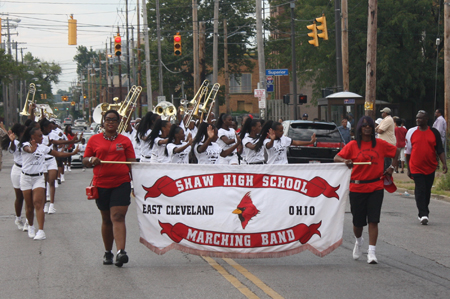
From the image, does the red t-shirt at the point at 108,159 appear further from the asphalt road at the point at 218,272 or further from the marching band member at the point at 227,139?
the marching band member at the point at 227,139

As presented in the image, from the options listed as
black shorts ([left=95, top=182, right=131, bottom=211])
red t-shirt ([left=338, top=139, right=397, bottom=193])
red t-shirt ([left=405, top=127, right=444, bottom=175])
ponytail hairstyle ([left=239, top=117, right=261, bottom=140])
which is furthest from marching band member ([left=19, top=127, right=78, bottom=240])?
red t-shirt ([left=405, top=127, right=444, bottom=175])

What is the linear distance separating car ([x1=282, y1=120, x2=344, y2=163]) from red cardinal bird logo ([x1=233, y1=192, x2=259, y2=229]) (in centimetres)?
1079

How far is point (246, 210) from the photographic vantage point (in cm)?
777

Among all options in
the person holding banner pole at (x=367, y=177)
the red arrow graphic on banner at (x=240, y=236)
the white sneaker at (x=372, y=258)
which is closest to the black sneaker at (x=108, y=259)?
the red arrow graphic on banner at (x=240, y=236)

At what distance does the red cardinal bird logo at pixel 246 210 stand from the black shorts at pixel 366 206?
1.28m

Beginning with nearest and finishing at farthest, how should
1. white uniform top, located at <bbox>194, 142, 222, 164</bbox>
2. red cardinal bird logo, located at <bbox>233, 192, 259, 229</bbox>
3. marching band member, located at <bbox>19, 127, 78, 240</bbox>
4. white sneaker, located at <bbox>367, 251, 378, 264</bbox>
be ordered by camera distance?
red cardinal bird logo, located at <bbox>233, 192, 259, 229</bbox> < white sneaker, located at <bbox>367, 251, 378, 264</bbox> < marching band member, located at <bbox>19, 127, 78, 240</bbox> < white uniform top, located at <bbox>194, 142, 222, 164</bbox>

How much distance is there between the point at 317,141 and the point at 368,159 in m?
10.7

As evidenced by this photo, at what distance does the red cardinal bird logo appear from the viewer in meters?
7.76

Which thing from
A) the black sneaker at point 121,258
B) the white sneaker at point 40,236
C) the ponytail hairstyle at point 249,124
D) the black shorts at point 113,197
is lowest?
the white sneaker at point 40,236

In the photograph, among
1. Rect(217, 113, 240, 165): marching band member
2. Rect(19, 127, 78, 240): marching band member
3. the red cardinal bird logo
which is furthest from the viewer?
Rect(217, 113, 240, 165): marching band member

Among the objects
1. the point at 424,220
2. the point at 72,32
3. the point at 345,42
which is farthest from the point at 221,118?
the point at 345,42

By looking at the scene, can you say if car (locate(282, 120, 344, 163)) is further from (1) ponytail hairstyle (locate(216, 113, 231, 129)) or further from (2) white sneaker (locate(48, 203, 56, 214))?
(2) white sneaker (locate(48, 203, 56, 214))

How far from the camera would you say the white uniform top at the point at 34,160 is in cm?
1010

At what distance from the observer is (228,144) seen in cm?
1220
